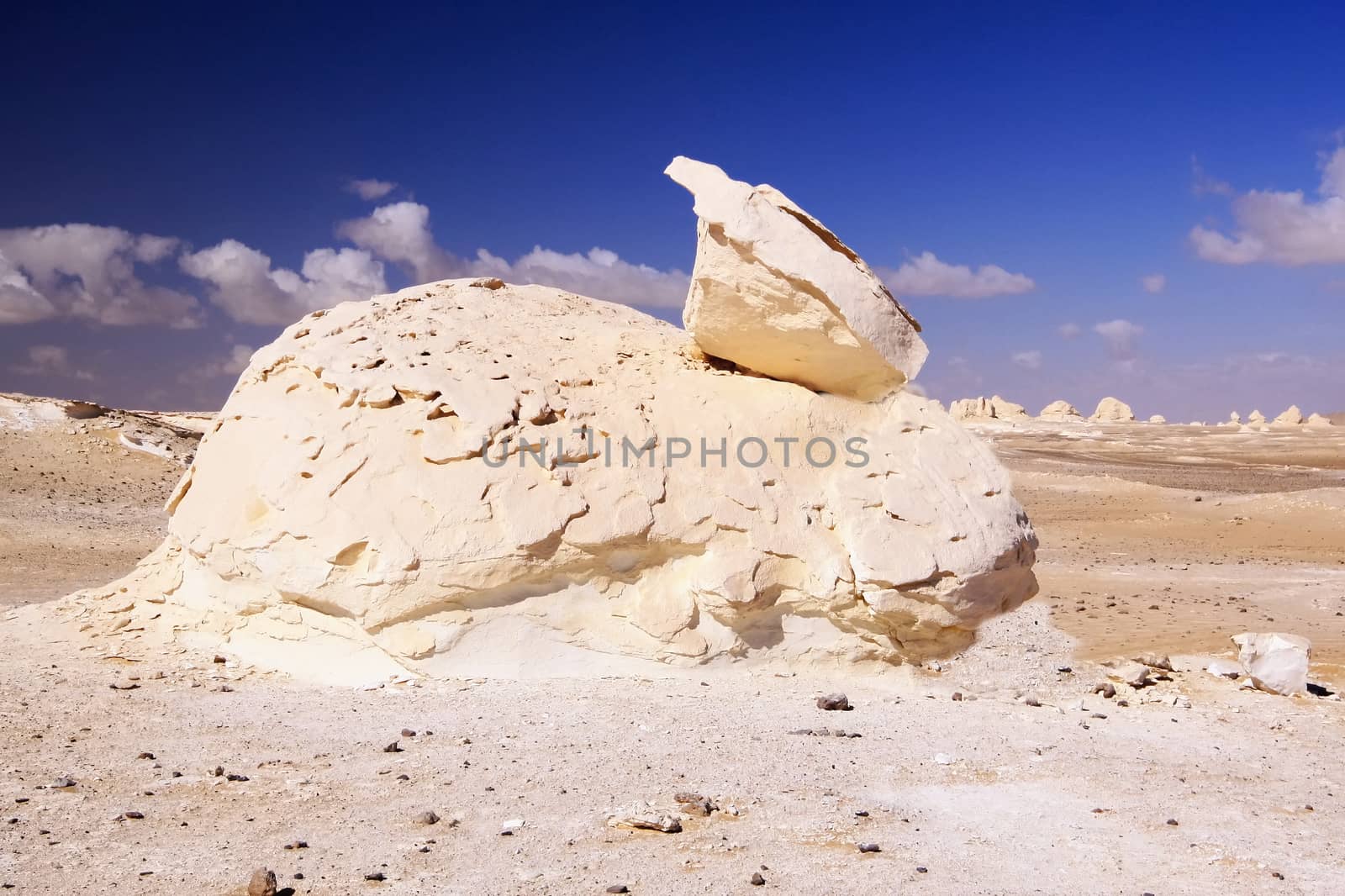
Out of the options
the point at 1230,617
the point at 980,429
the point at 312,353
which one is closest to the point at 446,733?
the point at 312,353

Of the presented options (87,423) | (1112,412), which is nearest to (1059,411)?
(1112,412)

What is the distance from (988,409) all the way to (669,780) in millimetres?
69485

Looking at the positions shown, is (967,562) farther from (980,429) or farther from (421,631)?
(980,429)

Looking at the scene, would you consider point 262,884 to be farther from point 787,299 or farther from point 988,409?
point 988,409

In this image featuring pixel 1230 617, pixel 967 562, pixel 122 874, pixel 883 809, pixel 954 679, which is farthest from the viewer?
pixel 1230 617

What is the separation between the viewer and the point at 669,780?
496 centimetres

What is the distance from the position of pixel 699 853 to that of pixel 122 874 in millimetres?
2262

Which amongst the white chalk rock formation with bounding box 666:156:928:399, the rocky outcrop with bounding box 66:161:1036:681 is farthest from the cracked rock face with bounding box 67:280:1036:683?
the white chalk rock formation with bounding box 666:156:928:399

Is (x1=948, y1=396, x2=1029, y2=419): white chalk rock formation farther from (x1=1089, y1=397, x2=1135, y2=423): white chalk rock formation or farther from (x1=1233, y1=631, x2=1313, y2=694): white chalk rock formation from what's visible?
(x1=1233, y1=631, x2=1313, y2=694): white chalk rock formation

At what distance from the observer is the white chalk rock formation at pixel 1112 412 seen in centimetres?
7219

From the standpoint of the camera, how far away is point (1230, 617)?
11094mm

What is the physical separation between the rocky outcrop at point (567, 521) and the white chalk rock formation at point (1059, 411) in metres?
70.4

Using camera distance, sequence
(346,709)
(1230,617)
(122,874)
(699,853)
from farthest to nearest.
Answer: (1230,617)
(346,709)
(699,853)
(122,874)

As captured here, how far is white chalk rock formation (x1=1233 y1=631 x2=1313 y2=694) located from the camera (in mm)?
7785
